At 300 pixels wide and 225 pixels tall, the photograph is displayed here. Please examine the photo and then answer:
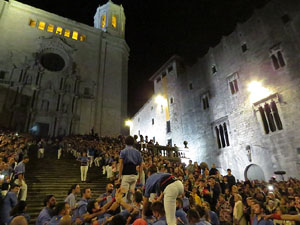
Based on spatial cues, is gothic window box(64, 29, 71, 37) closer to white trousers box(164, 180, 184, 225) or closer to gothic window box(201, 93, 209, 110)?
gothic window box(201, 93, 209, 110)

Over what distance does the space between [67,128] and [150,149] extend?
14264 millimetres

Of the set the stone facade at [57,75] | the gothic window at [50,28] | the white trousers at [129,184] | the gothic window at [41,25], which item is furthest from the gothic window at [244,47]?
the gothic window at [41,25]

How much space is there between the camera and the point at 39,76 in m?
25.2

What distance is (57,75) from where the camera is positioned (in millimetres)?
26578

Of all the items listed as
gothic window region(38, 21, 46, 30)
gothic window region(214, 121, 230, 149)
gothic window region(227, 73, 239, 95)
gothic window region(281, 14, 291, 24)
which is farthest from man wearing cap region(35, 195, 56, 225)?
gothic window region(38, 21, 46, 30)

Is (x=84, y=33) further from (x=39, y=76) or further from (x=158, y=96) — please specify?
(x=158, y=96)

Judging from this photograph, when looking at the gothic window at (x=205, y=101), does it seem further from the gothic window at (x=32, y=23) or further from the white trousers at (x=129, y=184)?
the gothic window at (x=32, y=23)

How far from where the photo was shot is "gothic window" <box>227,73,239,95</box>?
19.2m

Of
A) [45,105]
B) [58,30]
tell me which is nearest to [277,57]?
[45,105]

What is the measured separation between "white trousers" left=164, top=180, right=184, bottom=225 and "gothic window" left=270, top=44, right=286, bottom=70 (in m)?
16.5

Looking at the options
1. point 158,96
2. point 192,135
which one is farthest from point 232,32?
point 158,96

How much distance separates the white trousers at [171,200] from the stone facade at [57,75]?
78.8 feet

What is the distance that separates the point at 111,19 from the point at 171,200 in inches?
1450

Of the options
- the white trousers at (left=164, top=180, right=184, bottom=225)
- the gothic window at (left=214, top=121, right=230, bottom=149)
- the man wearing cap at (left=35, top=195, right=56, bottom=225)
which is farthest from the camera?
the gothic window at (left=214, top=121, right=230, bottom=149)
